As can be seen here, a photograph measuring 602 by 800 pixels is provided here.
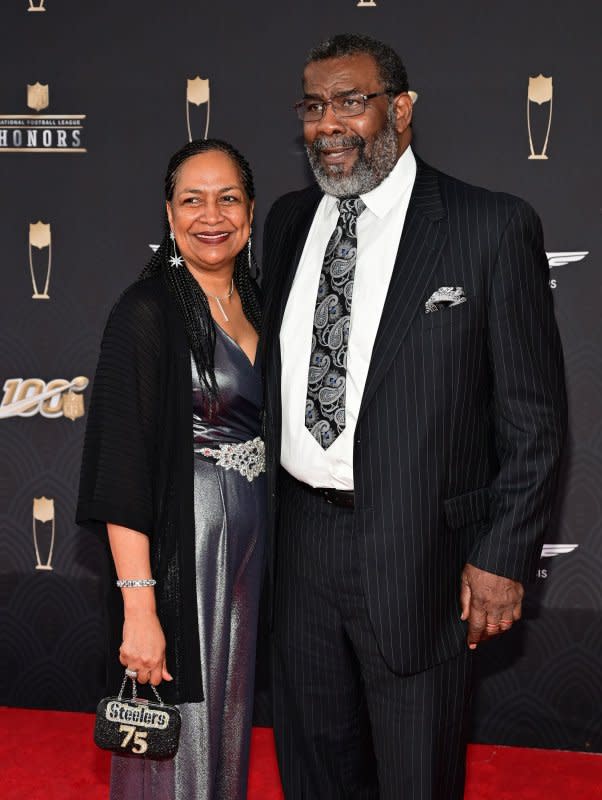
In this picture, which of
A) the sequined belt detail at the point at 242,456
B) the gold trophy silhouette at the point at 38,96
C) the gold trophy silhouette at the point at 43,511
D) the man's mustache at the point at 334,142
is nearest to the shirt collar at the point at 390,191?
the man's mustache at the point at 334,142

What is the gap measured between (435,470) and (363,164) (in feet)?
2.43

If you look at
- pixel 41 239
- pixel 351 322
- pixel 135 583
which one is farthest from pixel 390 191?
pixel 41 239

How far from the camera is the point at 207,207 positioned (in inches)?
89.1

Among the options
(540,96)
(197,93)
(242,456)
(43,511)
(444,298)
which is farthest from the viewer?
(43,511)

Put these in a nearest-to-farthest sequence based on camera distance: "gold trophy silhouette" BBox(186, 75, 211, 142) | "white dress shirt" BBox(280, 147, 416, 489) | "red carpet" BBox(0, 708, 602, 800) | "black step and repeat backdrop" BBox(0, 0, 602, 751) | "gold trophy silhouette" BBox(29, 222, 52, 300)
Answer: "white dress shirt" BBox(280, 147, 416, 489) → "red carpet" BBox(0, 708, 602, 800) → "black step and repeat backdrop" BBox(0, 0, 602, 751) → "gold trophy silhouette" BBox(186, 75, 211, 142) → "gold trophy silhouette" BBox(29, 222, 52, 300)

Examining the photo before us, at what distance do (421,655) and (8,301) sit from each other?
2103mm

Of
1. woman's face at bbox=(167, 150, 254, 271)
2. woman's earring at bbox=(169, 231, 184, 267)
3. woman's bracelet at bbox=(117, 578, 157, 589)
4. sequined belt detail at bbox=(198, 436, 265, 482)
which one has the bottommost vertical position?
woman's bracelet at bbox=(117, 578, 157, 589)

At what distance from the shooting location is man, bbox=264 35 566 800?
204 cm

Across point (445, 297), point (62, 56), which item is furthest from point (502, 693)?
point (62, 56)

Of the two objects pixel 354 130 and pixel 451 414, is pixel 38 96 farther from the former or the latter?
pixel 451 414

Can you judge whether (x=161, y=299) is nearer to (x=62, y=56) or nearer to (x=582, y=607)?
(x=62, y=56)

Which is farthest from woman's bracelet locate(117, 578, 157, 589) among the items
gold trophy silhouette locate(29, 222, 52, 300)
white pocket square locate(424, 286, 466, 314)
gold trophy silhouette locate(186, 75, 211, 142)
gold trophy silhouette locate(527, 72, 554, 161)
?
gold trophy silhouette locate(527, 72, 554, 161)

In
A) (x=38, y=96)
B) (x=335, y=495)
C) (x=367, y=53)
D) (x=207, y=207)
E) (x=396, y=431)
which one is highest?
(x=38, y=96)

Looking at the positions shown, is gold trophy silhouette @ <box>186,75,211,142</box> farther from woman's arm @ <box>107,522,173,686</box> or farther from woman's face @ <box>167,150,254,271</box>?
woman's arm @ <box>107,522,173,686</box>
